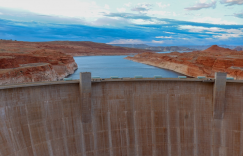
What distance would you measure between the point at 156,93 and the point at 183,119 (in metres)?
3.97

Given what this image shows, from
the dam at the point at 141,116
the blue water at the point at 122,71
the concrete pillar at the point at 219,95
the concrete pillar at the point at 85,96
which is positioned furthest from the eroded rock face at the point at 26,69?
the concrete pillar at the point at 219,95

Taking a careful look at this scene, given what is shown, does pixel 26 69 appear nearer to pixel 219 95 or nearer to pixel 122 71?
pixel 219 95

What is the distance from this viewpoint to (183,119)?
20.5m

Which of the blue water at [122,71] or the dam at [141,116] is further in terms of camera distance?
the blue water at [122,71]

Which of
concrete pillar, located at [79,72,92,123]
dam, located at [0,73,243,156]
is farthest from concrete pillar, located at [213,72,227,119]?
concrete pillar, located at [79,72,92,123]

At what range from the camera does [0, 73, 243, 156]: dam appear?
→ 18078 millimetres

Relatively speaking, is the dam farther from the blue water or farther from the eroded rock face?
the blue water

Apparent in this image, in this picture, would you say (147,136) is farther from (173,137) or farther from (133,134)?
(173,137)

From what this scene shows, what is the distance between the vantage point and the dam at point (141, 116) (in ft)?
59.3

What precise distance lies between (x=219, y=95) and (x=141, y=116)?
841 cm

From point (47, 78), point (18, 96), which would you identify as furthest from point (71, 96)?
point (47, 78)

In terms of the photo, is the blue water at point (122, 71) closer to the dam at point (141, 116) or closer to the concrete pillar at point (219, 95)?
the dam at point (141, 116)

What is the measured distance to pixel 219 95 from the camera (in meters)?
19.9

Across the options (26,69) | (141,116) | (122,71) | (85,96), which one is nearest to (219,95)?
(141,116)
